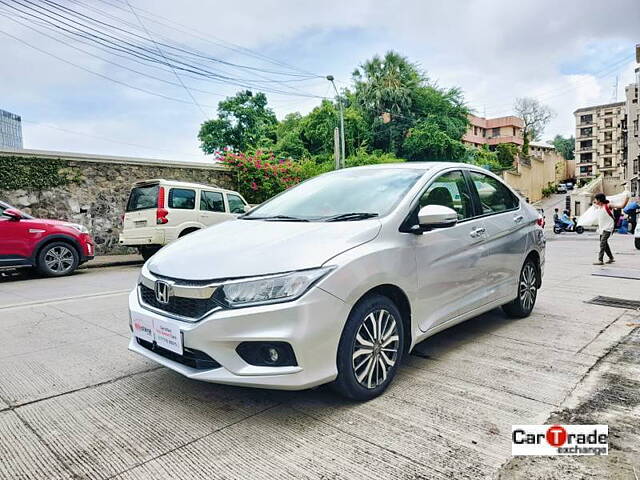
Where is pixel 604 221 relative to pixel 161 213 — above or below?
below

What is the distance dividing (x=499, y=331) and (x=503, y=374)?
1.13 metres

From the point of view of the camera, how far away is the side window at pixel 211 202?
35.6ft

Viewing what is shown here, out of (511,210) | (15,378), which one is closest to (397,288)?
(511,210)

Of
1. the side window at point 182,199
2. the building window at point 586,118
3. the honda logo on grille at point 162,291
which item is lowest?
the honda logo on grille at point 162,291

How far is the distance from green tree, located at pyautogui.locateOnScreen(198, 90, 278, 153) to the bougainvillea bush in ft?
92.8

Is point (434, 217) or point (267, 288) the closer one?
point (267, 288)

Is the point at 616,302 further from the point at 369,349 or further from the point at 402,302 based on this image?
the point at 369,349

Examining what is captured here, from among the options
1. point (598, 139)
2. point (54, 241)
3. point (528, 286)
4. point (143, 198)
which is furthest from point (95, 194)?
point (598, 139)

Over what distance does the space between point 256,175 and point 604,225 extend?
1005cm

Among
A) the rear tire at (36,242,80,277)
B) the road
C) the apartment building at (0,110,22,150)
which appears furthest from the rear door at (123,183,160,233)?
the apartment building at (0,110,22,150)

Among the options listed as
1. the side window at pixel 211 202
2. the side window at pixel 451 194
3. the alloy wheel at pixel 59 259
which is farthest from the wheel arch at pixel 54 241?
the side window at pixel 451 194

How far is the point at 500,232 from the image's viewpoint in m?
4.07

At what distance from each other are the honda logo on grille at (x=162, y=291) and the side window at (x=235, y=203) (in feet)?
29.0

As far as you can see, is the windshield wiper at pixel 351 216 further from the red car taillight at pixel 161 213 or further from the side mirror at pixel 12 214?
the red car taillight at pixel 161 213
